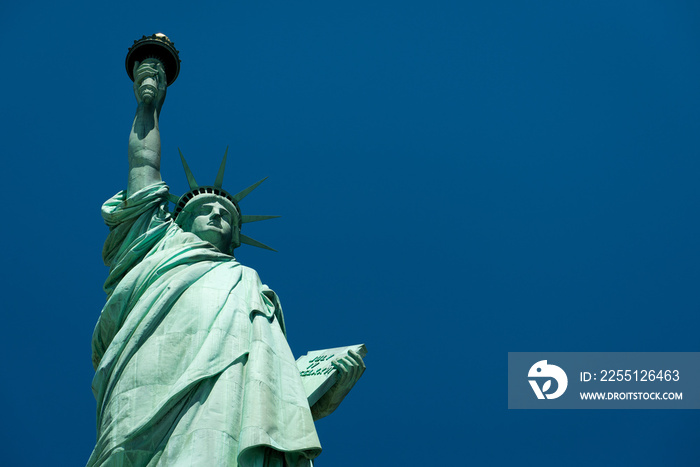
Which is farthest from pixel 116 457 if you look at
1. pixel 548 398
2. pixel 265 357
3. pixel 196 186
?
pixel 548 398

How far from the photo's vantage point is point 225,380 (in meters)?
10.8

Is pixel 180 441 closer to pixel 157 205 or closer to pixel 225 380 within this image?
pixel 225 380

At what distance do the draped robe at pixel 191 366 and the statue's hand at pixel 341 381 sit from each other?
0.84 metres

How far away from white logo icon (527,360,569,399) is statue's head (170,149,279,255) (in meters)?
7.50

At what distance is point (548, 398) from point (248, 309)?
9.11 m

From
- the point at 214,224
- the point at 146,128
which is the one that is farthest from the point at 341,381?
the point at 146,128

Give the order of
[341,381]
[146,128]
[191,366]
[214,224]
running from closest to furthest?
[191,366], [341,381], [214,224], [146,128]

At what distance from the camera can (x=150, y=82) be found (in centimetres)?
1530

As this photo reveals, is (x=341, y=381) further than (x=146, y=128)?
No

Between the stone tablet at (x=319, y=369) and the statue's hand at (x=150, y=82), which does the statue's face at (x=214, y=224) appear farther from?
the stone tablet at (x=319, y=369)

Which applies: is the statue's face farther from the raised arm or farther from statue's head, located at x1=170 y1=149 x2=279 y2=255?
the raised arm

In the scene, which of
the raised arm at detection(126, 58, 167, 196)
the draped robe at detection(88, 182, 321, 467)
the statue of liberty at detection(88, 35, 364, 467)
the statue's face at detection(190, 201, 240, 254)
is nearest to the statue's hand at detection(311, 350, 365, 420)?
the statue of liberty at detection(88, 35, 364, 467)

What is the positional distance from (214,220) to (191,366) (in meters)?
3.96

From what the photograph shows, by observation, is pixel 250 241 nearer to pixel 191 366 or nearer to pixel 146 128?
pixel 146 128
